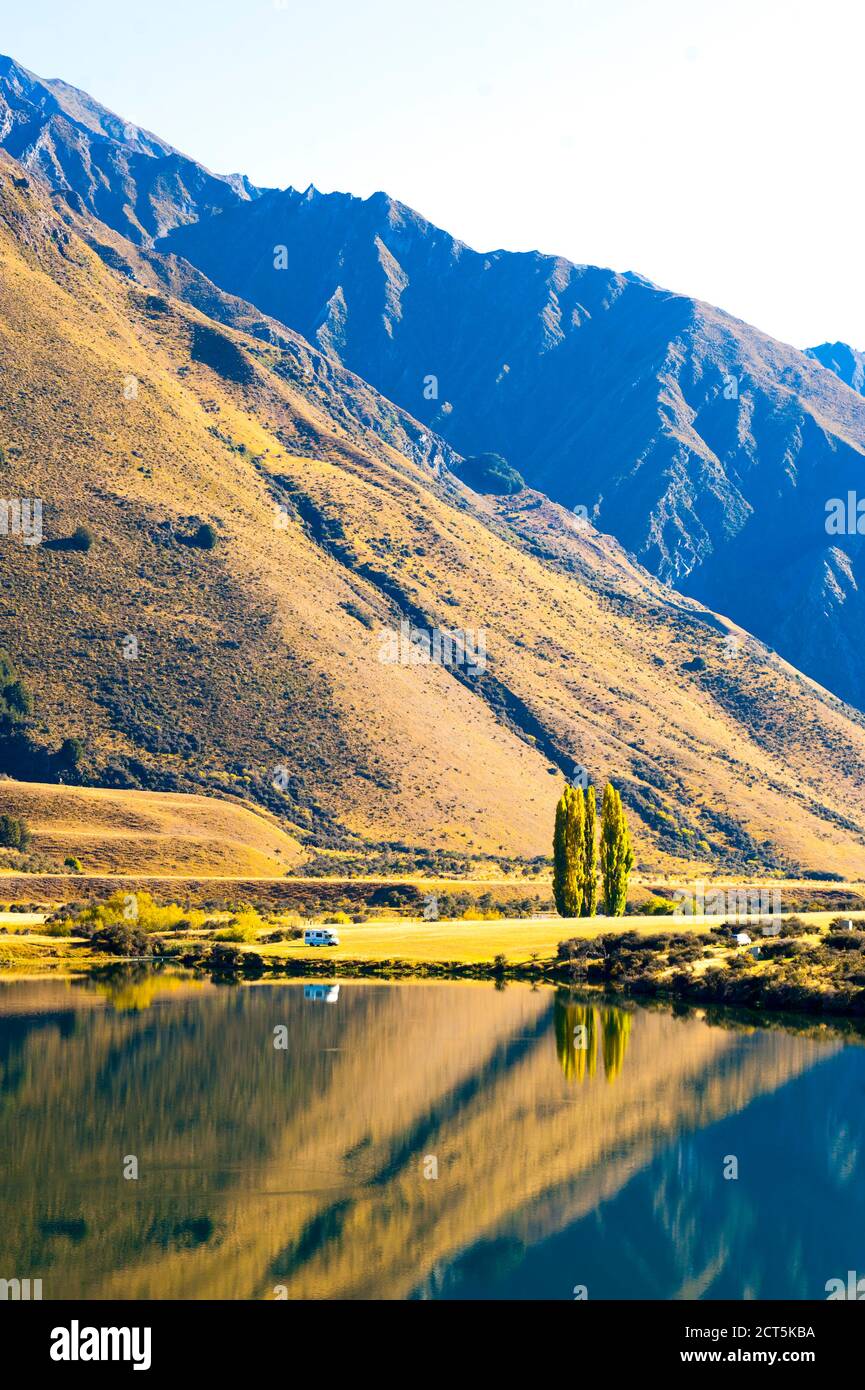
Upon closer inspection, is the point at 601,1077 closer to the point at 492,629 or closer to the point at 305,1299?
the point at 305,1299

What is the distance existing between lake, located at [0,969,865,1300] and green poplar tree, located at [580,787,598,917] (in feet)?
82.7

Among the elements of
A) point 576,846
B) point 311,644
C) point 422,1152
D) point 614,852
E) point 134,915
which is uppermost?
point 311,644

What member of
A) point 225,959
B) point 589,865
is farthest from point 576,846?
point 225,959

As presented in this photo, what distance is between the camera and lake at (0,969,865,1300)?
28594 mm

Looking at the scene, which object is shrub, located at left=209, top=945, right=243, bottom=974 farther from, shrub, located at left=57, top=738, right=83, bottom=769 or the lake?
shrub, located at left=57, top=738, right=83, bottom=769

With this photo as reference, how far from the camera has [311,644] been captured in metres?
131

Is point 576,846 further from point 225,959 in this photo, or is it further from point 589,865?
point 225,959

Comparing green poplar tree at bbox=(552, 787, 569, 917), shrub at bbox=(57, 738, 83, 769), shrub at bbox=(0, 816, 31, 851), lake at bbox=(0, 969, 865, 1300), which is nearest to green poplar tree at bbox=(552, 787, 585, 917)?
green poplar tree at bbox=(552, 787, 569, 917)

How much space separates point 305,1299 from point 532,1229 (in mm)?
6448

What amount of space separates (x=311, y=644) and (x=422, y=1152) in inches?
3762

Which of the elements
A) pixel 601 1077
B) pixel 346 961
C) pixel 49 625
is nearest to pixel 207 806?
pixel 49 625

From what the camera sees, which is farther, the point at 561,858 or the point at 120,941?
the point at 561,858
